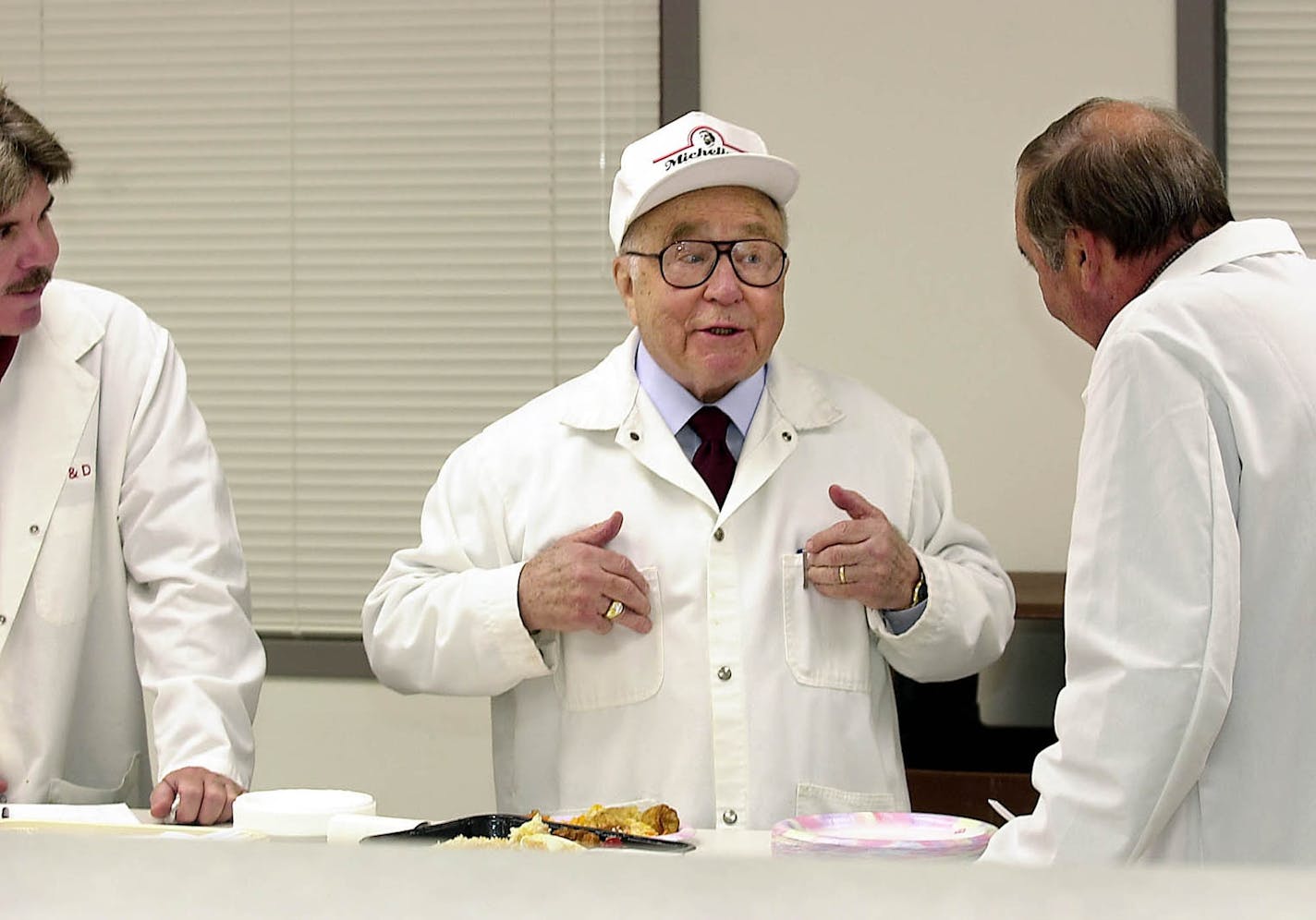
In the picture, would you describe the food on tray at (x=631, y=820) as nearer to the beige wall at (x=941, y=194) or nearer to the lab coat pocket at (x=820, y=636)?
the lab coat pocket at (x=820, y=636)

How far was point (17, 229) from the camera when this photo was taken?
1.98m

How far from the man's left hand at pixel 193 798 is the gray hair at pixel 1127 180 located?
116 centimetres

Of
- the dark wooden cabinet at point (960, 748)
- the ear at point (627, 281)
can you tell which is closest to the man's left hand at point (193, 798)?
the ear at point (627, 281)

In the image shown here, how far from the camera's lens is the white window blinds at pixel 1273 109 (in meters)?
3.72

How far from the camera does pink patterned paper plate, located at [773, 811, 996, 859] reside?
4.97ft

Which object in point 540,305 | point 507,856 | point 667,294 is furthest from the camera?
point 540,305

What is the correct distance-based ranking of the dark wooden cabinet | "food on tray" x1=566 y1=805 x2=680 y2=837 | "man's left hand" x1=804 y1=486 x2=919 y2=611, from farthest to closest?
the dark wooden cabinet
"man's left hand" x1=804 y1=486 x2=919 y2=611
"food on tray" x1=566 y1=805 x2=680 y2=837

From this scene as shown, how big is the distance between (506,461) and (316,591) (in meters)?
2.09

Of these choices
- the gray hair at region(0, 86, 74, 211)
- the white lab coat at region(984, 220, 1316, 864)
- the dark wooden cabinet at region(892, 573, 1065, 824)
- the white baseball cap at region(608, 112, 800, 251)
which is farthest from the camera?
the dark wooden cabinet at region(892, 573, 1065, 824)

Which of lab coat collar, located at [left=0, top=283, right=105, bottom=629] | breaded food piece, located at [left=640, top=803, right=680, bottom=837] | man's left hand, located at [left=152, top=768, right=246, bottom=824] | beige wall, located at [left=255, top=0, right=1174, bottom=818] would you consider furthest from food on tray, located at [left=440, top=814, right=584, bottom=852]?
beige wall, located at [left=255, top=0, right=1174, bottom=818]

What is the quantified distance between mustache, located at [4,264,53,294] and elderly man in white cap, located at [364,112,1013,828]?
626 millimetres

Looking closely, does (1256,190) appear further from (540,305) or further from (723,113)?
(540,305)

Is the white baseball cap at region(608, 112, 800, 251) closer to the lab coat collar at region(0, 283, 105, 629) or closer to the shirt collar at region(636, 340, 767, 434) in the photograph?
the shirt collar at region(636, 340, 767, 434)

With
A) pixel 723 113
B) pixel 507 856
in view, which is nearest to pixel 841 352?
pixel 723 113
